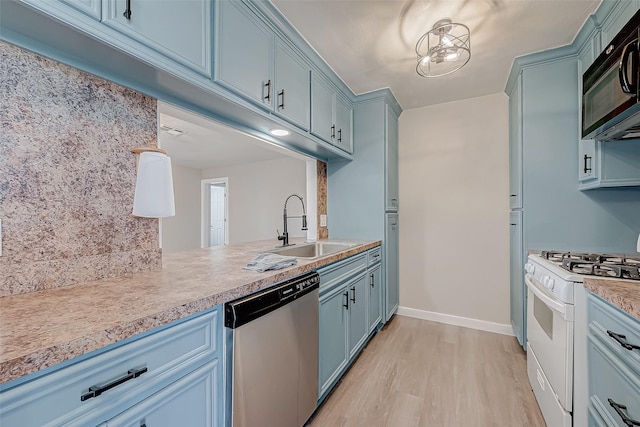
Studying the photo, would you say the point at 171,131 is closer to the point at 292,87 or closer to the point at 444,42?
the point at 292,87

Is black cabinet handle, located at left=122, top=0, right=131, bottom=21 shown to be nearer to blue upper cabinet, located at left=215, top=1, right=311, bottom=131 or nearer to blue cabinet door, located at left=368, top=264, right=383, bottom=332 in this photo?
blue upper cabinet, located at left=215, top=1, right=311, bottom=131

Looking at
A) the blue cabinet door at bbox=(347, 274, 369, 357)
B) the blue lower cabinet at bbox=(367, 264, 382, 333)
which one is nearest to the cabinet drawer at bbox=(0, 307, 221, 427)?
the blue cabinet door at bbox=(347, 274, 369, 357)

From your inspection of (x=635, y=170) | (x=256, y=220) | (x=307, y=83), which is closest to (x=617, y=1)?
(x=635, y=170)

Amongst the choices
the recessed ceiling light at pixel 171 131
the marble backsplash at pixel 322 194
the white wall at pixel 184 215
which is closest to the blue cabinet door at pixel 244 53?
the marble backsplash at pixel 322 194

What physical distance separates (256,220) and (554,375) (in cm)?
494

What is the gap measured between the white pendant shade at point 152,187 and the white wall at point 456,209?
8.39 ft

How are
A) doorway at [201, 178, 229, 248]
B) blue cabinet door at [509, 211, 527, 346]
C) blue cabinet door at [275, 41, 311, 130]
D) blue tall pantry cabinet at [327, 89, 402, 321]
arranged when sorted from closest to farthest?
blue cabinet door at [275, 41, 311, 130], blue cabinet door at [509, 211, 527, 346], blue tall pantry cabinet at [327, 89, 402, 321], doorway at [201, 178, 229, 248]

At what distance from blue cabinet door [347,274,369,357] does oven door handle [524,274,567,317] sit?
1.12 meters

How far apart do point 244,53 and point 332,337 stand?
173 centimetres

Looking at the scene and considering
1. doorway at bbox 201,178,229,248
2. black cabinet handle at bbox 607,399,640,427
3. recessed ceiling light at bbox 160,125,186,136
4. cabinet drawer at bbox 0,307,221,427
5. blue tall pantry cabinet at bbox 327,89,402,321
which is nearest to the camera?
cabinet drawer at bbox 0,307,221,427

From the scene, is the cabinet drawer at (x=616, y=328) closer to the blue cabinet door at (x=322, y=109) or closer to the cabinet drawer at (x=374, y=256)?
the cabinet drawer at (x=374, y=256)

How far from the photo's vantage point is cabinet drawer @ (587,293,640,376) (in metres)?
0.87

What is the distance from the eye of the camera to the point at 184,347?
0.84 metres

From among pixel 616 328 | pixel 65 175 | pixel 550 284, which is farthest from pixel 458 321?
pixel 65 175
